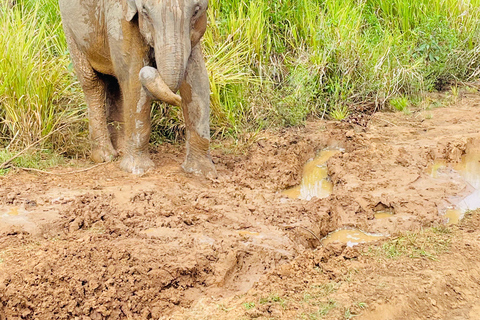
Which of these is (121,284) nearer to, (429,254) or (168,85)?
(168,85)

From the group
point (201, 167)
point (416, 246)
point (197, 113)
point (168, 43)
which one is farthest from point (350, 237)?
point (168, 43)

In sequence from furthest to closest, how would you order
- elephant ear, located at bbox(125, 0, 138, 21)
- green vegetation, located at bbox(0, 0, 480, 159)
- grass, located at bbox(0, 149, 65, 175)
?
1. green vegetation, located at bbox(0, 0, 480, 159)
2. grass, located at bbox(0, 149, 65, 175)
3. elephant ear, located at bbox(125, 0, 138, 21)

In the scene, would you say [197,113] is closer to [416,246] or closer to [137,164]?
[137,164]

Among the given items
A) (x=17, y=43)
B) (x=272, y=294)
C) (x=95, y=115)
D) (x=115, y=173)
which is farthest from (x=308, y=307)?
(x=17, y=43)

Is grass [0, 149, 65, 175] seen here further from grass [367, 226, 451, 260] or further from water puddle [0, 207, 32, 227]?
grass [367, 226, 451, 260]

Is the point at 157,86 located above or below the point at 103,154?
above

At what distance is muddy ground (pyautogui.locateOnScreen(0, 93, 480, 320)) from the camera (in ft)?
10.4

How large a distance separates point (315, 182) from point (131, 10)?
200 centimetres

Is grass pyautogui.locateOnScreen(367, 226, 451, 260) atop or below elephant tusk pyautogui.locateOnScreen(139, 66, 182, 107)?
below

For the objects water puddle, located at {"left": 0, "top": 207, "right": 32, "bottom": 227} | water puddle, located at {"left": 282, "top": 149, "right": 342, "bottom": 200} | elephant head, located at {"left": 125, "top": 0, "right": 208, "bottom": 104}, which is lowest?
water puddle, located at {"left": 282, "top": 149, "right": 342, "bottom": 200}

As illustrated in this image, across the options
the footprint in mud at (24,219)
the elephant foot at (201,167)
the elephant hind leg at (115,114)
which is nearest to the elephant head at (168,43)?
the elephant foot at (201,167)

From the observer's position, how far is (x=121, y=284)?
3.29 meters

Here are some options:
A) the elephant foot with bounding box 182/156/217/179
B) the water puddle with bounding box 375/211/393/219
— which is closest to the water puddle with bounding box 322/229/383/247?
the water puddle with bounding box 375/211/393/219

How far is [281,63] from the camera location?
22.3 feet
